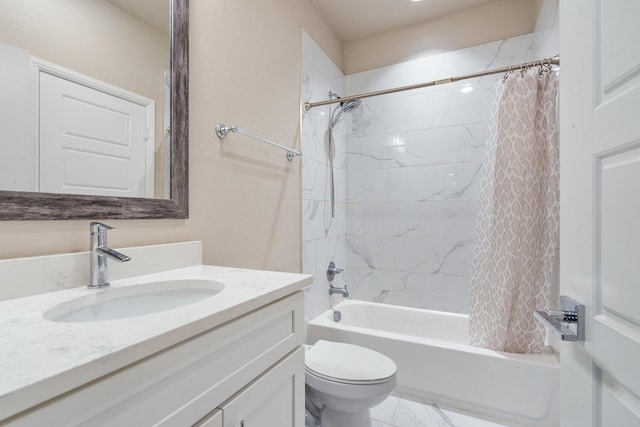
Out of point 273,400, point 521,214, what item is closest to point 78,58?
point 273,400

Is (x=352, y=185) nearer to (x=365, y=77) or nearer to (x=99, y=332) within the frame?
(x=365, y=77)

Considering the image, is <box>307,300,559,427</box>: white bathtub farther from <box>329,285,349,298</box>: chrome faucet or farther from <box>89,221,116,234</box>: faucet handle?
<box>89,221,116,234</box>: faucet handle

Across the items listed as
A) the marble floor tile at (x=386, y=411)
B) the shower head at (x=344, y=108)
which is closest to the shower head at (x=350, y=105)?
the shower head at (x=344, y=108)

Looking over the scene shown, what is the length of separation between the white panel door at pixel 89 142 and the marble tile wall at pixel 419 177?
189 centimetres

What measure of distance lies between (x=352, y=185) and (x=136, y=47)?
6.27 ft

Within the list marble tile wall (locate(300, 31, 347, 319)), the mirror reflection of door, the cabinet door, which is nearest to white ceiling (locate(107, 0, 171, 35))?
the mirror reflection of door

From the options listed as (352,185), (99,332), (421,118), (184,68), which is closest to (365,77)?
(421,118)

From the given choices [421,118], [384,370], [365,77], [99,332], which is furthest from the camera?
[365,77]

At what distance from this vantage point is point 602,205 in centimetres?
53

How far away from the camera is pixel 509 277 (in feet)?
5.29

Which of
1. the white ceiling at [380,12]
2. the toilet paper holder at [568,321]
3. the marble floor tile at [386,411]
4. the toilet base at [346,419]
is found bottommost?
the marble floor tile at [386,411]

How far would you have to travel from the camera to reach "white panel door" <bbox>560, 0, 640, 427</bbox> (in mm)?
460

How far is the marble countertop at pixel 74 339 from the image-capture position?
1.17 feet

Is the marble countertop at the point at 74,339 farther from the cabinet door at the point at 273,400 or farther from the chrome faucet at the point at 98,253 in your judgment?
the cabinet door at the point at 273,400
